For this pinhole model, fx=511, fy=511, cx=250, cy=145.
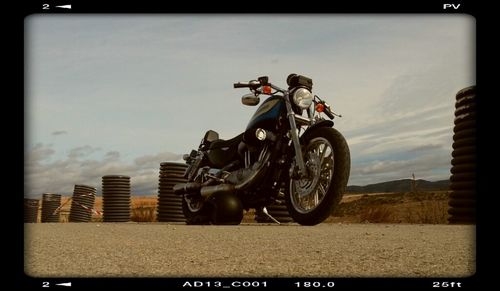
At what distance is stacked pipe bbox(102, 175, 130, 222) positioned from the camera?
14.0 meters

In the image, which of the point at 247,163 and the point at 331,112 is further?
the point at 247,163

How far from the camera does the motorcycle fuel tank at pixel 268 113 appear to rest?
5.99 meters

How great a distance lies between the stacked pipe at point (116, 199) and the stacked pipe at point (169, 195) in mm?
2450

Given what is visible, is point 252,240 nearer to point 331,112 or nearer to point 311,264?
point 311,264

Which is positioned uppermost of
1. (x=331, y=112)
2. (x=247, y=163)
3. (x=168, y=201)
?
(x=331, y=112)

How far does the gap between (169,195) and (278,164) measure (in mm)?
6628

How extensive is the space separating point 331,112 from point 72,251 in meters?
3.21

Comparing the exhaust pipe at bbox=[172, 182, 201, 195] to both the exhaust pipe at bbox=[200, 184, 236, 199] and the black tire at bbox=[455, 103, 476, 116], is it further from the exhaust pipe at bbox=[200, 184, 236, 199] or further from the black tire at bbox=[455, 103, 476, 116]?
the black tire at bbox=[455, 103, 476, 116]

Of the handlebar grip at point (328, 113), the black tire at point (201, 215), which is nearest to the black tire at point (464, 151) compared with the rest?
the handlebar grip at point (328, 113)

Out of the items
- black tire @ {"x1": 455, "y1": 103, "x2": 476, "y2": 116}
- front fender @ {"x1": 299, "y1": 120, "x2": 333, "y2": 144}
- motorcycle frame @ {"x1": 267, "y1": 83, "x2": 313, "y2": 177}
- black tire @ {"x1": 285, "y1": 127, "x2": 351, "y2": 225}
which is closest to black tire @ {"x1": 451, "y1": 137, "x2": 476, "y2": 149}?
black tire @ {"x1": 455, "y1": 103, "x2": 476, "y2": 116}

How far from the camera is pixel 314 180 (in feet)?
17.0

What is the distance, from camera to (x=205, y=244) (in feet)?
13.0

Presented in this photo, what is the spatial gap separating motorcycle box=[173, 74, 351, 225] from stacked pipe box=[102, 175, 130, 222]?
22.0 feet
